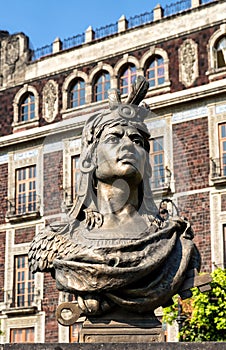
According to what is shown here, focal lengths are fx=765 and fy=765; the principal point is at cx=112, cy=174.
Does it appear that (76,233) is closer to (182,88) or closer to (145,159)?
(145,159)

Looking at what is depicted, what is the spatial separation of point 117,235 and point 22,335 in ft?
68.6

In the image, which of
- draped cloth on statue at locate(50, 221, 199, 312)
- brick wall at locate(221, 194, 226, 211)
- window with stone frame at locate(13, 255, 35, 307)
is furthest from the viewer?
window with stone frame at locate(13, 255, 35, 307)

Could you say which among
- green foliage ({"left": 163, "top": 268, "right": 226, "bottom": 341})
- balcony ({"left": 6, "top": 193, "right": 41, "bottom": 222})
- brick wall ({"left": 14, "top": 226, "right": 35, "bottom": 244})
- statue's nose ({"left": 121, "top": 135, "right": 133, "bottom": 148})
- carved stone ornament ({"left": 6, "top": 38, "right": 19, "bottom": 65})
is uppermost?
carved stone ornament ({"left": 6, "top": 38, "right": 19, "bottom": 65})

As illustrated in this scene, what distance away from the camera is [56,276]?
5.75 meters

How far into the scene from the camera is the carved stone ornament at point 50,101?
2728 centimetres

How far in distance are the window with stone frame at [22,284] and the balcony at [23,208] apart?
4.58 ft

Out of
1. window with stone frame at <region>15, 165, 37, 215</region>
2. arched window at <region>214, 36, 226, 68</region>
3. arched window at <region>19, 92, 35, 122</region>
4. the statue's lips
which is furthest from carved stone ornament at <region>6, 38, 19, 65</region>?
the statue's lips

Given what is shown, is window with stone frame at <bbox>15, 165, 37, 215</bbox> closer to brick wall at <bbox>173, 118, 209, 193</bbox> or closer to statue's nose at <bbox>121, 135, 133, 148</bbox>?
brick wall at <bbox>173, 118, 209, 193</bbox>

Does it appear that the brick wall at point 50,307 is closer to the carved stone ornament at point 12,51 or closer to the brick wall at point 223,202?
the brick wall at point 223,202

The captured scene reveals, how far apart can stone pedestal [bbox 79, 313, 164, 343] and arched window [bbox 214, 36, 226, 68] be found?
19.0m

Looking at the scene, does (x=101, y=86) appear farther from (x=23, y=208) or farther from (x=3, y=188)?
(x=3, y=188)

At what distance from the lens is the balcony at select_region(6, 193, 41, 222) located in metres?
26.3

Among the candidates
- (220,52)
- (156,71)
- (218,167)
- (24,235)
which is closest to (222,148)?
(218,167)

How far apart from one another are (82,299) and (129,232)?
61 cm
